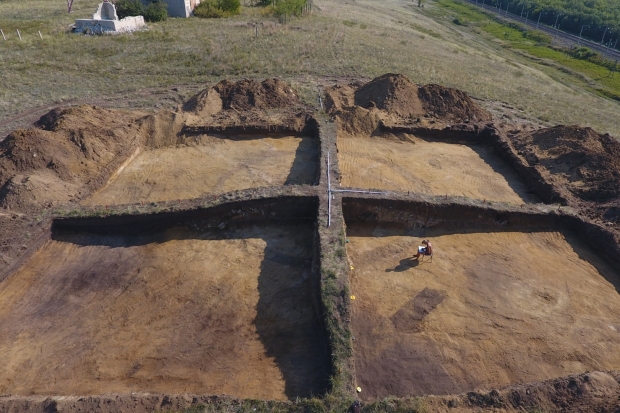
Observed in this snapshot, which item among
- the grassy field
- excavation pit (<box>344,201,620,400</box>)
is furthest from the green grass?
excavation pit (<box>344,201,620,400</box>)

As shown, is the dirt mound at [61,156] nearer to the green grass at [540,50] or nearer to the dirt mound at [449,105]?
the dirt mound at [449,105]

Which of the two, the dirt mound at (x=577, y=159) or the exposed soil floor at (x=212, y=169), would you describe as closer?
the dirt mound at (x=577, y=159)

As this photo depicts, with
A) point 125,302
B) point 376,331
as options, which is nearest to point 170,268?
point 125,302

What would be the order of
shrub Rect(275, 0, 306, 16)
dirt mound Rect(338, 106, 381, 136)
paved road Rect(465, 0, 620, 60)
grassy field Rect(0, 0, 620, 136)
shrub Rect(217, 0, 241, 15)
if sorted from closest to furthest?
1. dirt mound Rect(338, 106, 381, 136)
2. grassy field Rect(0, 0, 620, 136)
3. shrub Rect(275, 0, 306, 16)
4. shrub Rect(217, 0, 241, 15)
5. paved road Rect(465, 0, 620, 60)

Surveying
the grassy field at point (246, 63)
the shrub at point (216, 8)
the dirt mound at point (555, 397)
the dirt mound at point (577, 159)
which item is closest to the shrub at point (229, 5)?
the shrub at point (216, 8)

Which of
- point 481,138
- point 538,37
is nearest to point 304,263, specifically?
point 481,138

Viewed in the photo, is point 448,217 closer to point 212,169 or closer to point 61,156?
point 212,169

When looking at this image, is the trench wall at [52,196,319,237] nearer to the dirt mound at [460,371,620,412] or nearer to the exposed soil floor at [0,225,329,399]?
the exposed soil floor at [0,225,329,399]
